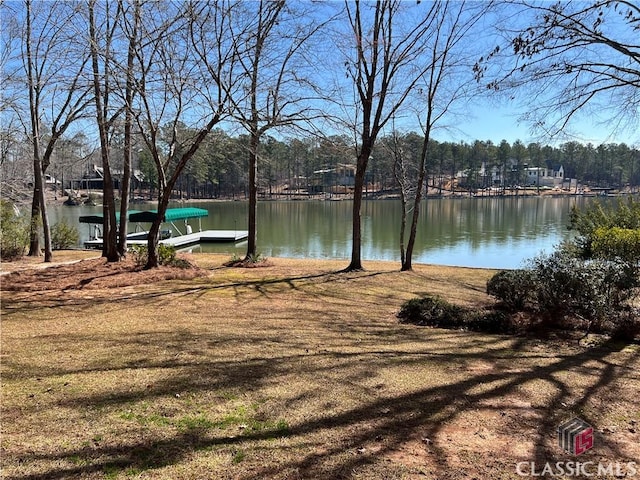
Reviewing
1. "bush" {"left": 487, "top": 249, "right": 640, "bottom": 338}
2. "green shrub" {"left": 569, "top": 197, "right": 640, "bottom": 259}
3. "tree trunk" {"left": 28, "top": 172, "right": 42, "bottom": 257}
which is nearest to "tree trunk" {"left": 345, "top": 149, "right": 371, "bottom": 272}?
"bush" {"left": 487, "top": 249, "right": 640, "bottom": 338}

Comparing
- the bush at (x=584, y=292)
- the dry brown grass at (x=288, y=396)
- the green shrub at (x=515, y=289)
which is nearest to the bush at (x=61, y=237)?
the dry brown grass at (x=288, y=396)

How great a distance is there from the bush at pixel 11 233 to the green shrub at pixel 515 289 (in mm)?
14075

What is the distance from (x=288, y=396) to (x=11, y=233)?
1417 centimetres

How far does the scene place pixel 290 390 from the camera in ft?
10.9

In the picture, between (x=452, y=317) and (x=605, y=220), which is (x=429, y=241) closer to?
(x=605, y=220)

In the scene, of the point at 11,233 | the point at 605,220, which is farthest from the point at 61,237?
the point at 605,220

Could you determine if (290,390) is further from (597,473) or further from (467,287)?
(467,287)

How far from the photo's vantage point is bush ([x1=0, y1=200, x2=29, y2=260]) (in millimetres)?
13562

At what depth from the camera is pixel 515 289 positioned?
Answer: 6391 mm

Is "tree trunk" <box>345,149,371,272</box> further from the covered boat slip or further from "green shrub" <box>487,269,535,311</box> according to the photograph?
the covered boat slip

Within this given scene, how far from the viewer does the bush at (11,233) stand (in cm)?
1356

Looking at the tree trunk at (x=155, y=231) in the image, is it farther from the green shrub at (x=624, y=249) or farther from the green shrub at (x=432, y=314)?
the green shrub at (x=624, y=249)

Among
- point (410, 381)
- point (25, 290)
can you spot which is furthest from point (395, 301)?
point (25, 290)

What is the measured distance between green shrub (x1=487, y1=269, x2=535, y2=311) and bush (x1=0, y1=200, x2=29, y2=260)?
46.2ft
